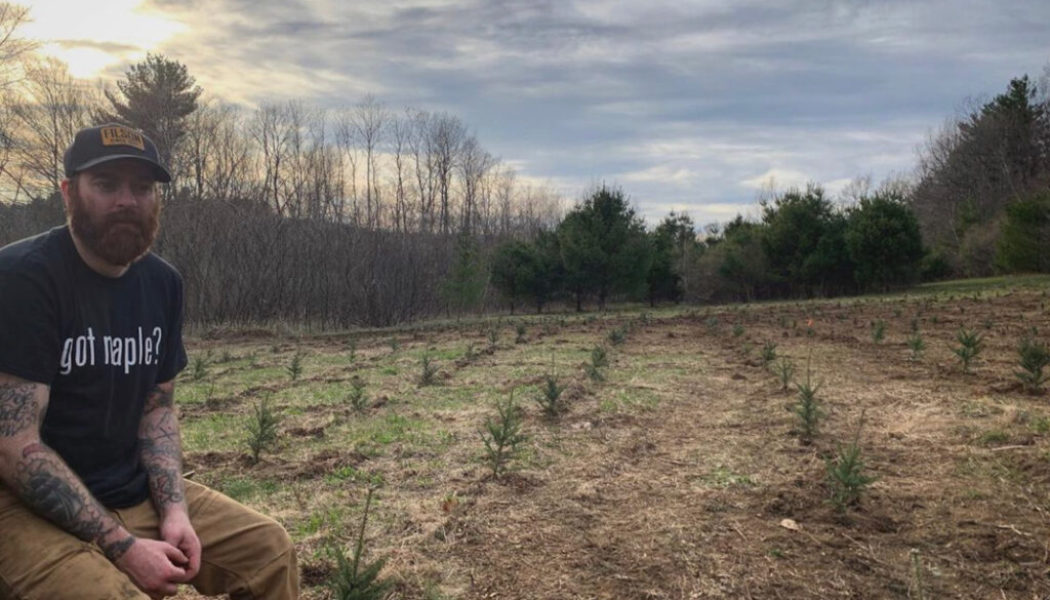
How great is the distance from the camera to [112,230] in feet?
7.45

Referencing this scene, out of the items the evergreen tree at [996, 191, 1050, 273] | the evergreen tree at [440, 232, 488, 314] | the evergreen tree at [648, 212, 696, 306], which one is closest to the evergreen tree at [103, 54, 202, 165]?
the evergreen tree at [440, 232, 488, 314]

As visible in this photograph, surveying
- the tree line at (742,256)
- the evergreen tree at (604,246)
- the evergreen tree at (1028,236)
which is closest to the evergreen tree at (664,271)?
the tree line at (742,256)

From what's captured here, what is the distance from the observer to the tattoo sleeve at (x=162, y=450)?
2377mm

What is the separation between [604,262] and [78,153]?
3026 cm

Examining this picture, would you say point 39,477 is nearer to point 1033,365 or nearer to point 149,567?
point 149,567

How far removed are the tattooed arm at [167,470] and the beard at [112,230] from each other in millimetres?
553

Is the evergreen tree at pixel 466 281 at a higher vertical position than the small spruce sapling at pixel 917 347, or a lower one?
higher

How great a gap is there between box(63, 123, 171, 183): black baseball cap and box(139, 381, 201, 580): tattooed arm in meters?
0.83

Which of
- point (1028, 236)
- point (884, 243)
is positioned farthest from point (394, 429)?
point (1028, 236)

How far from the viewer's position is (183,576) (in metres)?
2.16

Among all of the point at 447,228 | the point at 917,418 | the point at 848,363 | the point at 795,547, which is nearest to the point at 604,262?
the point at 447,228

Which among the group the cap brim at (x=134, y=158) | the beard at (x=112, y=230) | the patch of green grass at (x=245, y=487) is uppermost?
the cap brim at (x=134, y=158)

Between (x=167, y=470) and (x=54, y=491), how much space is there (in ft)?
1.39

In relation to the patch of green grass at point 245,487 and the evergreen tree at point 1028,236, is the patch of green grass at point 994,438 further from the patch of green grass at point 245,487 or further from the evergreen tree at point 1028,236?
the evergreen tree at point 1028,236
